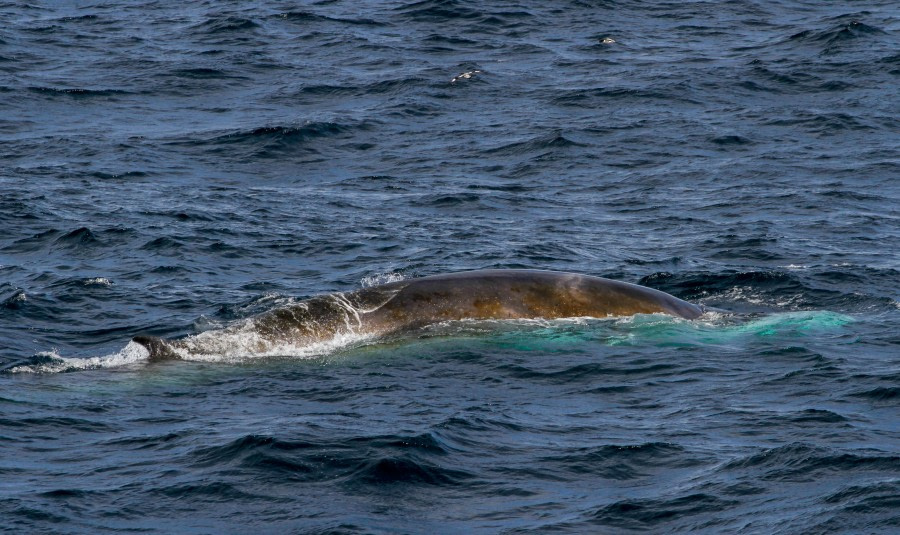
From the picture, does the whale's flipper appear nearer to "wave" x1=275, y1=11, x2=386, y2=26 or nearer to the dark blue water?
the dark blue water

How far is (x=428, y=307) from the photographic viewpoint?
1633cm

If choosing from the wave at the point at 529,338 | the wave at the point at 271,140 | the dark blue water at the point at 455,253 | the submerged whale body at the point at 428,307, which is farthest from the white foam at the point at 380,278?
the wave at the point at 271,140

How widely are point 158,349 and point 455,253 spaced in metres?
7.30

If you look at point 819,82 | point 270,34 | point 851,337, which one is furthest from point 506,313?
point 270,34

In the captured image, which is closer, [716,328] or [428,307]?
[428,307]

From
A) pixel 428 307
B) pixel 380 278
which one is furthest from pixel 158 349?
pixel 380 278

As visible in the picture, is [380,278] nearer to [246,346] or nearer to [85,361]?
[246,346]

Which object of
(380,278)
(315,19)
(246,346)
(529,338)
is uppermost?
(246,346)

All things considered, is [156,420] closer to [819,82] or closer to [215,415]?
[215,415]

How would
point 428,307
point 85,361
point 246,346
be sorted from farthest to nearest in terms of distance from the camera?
point 428,307 < point 246,346 < point 85,361

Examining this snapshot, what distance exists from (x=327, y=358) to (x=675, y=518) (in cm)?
571

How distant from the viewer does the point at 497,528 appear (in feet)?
35.0

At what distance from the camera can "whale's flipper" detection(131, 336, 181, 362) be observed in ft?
49.8

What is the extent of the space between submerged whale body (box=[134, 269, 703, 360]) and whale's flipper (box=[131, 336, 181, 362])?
11 millimetres
